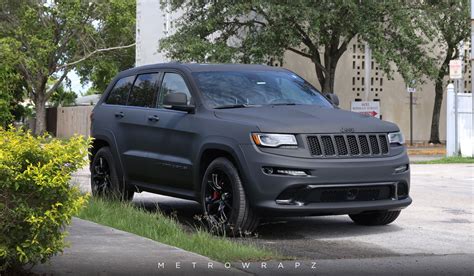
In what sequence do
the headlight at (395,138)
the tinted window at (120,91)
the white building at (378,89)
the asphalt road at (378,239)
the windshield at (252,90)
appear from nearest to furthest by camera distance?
the asphalt road at (378,239) → the headlight at (395,138) → the windshield at (252,90) → the tinted window at (120,91) → the white building at (378,89)

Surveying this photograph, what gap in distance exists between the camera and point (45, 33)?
41812 millimetres

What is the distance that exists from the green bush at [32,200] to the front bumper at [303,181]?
8.83ft

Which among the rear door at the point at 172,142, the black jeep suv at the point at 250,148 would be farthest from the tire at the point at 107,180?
the rear door at the point at 172,142

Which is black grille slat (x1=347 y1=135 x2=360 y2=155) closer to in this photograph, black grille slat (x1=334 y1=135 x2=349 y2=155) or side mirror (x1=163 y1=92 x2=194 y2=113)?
black grille slat (x1=334 y1=135 x2=349 y2=155)

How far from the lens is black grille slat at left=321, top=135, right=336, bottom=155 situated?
25.7 feet

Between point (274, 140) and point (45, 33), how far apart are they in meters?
36.3

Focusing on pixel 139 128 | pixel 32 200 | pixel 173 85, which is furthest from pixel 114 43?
pixel 32 200

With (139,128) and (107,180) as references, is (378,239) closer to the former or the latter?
(139,128)

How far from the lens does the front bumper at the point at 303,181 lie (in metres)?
7.65

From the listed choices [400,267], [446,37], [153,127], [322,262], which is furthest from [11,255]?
[446,37]

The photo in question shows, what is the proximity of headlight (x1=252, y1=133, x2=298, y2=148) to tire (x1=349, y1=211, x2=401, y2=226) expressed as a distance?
189 centimetres

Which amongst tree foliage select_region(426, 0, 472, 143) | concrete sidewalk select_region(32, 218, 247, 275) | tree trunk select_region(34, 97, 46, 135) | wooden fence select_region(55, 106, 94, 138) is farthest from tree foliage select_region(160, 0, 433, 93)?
wooden fence select_region(55, 106, 94, 138)

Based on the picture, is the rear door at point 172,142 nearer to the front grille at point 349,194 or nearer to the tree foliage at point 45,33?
the front grille at point 349,194

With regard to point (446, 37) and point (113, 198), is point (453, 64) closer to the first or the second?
point (446, 37)
